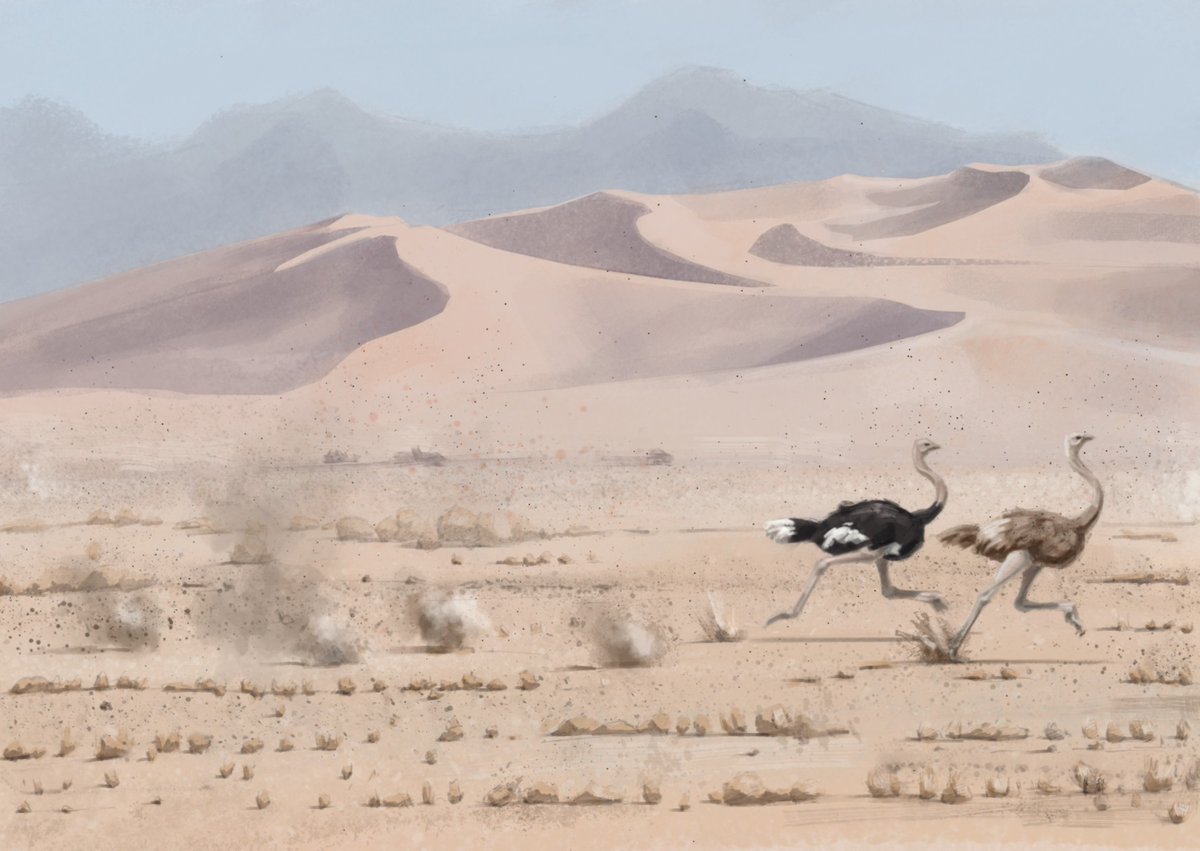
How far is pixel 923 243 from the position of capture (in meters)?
42.6

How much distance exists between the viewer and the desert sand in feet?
35.8

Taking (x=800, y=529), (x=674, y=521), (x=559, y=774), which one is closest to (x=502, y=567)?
(x=674, y=521)

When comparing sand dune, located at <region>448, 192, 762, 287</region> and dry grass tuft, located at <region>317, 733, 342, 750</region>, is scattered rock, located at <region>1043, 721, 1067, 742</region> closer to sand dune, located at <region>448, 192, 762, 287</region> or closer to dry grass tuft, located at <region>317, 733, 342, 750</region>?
dry grass tuft, located at <region>317, 733, 342, 750</region>

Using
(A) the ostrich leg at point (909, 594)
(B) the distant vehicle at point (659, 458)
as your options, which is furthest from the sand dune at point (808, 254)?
(A) the ostrich leg at point (909, 594)

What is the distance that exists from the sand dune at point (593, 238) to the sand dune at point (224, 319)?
10.8 feet

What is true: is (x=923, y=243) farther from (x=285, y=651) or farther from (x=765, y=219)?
(x=285, y=651)

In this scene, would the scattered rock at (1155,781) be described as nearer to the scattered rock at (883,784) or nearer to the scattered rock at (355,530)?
the scattered rock at (883,784)

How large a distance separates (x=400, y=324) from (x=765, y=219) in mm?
10950

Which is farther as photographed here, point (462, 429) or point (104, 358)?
point (104, 358)

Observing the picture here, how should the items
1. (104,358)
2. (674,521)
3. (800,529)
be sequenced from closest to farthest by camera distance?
(800,529), (674,521), (104,358)

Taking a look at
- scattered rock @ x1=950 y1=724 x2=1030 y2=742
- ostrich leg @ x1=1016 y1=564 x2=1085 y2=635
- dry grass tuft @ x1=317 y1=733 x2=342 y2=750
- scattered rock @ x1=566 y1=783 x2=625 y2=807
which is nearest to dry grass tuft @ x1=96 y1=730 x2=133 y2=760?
dry grass tuft @ x1=317 y1=733 x2=342 y2=750

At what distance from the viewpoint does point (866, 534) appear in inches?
546

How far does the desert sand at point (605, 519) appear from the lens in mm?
10906

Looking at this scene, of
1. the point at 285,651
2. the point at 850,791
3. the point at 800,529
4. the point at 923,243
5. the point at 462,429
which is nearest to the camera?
the point at 850,791
